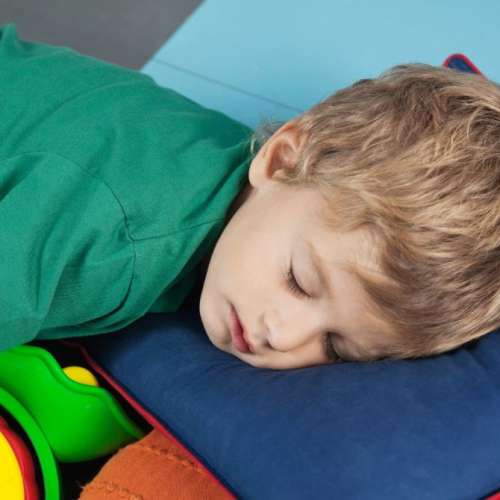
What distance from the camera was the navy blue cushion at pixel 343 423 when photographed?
0.70m

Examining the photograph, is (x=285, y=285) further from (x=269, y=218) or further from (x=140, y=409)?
(x=140, y=409)

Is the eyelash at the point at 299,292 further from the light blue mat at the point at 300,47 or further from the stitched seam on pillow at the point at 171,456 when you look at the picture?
the light blue mat at the point at 300,47

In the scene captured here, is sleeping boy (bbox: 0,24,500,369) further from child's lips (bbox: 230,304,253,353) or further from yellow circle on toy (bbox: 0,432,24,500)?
yellow circle on toy (bbox: 0,432,24,500)

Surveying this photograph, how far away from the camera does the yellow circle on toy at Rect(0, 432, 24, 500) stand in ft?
2.75

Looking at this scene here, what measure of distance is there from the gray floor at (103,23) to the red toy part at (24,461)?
98 centimetres

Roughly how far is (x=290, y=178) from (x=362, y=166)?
94 mm

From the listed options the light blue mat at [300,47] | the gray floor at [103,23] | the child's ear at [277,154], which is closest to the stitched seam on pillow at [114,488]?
the child's ear at [277,154]

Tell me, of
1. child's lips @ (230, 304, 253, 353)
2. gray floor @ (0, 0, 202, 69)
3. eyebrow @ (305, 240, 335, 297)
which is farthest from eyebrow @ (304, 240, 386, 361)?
gray floor @ (0, 0, 202, 69)

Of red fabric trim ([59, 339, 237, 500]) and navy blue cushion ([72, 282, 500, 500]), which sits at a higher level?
navy blue cushion ([72, 282, 500, 500])

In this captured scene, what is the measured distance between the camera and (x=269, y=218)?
2.86 feet

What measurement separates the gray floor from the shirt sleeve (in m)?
0.82

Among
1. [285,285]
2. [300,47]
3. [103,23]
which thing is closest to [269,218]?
[285,285]

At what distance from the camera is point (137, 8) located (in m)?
1.77

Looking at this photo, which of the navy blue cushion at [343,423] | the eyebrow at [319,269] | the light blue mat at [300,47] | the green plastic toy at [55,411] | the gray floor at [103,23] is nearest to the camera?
the navy blue cushion at [343,423]
